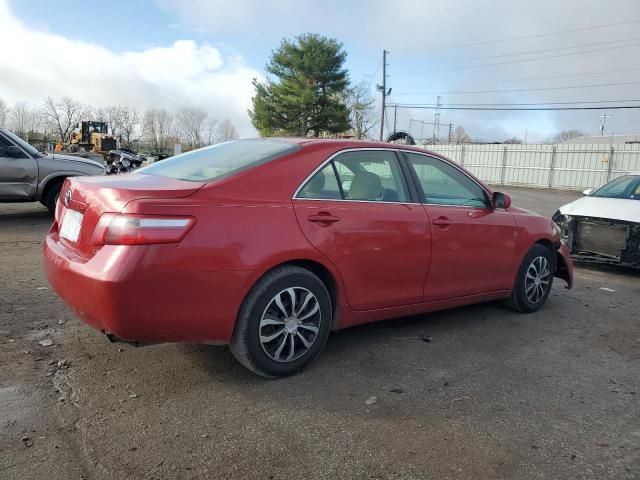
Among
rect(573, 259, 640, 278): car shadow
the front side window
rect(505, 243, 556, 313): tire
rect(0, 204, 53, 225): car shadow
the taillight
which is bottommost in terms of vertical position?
rect(573, 259, 640, 278): car shadow

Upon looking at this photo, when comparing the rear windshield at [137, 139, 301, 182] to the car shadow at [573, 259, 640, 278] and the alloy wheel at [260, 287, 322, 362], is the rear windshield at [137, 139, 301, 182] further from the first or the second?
the car shadow at [573, 259, 640, 278]

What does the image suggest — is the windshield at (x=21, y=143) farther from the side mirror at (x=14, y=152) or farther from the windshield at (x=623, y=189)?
the windshield at (x=623, y=189)

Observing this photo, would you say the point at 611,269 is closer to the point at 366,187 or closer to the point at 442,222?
the point at 442,222

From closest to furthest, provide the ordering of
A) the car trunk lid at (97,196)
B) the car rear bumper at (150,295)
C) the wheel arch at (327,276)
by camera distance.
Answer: the car rear bumper at (150,295)
the car trunk lid at (97,196)
the wheel arch at (327,276)

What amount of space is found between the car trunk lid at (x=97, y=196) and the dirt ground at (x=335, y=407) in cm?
87

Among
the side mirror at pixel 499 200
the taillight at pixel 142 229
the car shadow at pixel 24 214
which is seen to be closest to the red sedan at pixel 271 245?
the taillight at pixel 142 229

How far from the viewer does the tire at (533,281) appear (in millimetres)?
5102

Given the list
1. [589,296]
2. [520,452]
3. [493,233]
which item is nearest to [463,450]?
[520,452]

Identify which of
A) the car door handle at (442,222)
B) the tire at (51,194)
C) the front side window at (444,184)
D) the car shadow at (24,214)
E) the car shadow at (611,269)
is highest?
the front side window at (444,184)

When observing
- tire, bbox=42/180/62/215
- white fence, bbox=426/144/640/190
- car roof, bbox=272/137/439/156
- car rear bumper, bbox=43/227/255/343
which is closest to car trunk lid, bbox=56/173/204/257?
car rear bumper, bbox=43/227/255/343

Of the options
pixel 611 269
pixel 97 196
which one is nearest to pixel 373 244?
pixel 97 196

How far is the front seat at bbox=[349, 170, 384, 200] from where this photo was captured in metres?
3.81

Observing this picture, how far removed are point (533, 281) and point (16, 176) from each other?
8.11 metres

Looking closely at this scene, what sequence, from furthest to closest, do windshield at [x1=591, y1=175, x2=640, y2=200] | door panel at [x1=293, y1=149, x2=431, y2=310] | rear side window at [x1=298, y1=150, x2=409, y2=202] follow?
windshield at [x1=591, y1=175, x2=640, y2=200]
rear side window at [x1=298, y1=150, x2=409, y2=202]
door panel at [x1=293, y1=149, x2=431, y2=310]
